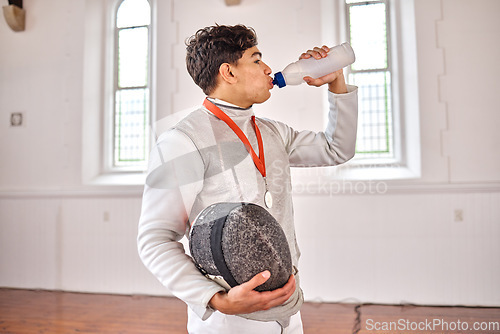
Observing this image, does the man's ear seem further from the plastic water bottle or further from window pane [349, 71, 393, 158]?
window pane [349, 71, 393, 158]

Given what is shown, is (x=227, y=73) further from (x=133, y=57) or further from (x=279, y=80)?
(x=133, y=57)

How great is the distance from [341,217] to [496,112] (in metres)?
1.58

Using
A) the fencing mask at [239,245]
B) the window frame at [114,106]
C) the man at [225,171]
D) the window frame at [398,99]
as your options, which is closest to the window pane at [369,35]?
the window frame at [398,99]

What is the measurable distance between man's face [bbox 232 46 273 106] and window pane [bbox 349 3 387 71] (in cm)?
322

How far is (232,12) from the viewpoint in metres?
3.81

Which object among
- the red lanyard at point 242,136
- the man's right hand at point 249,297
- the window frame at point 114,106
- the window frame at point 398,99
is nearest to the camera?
the man's right hand at point 249,297

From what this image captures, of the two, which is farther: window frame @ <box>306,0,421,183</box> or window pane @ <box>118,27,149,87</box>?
window pane @ <box>118,27,149,87</box>

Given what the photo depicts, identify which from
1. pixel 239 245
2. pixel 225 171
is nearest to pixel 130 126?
pixel 225 171

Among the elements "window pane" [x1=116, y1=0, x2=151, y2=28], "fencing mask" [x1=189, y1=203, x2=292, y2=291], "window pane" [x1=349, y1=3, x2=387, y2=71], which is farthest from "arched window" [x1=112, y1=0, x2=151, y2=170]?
"fencing mask" [x1=189, y1=203, x2=292, y2=291]

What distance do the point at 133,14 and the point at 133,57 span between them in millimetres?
486

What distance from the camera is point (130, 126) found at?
4359mm

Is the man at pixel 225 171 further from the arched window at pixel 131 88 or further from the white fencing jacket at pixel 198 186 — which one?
the arched window at pixel 131 88

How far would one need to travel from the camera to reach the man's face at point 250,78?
0.87 meters

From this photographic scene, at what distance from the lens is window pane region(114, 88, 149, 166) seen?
14.2ft
